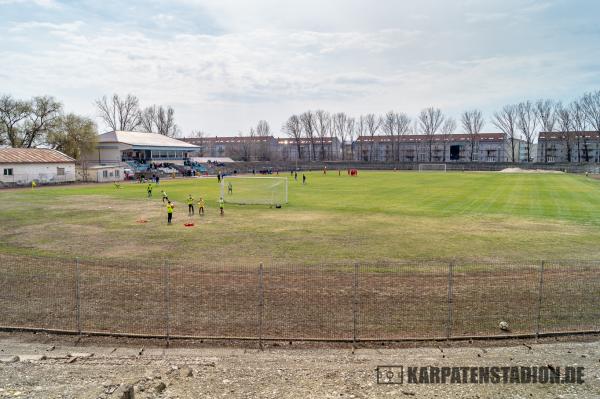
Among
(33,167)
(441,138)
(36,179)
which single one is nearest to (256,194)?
(36,179)

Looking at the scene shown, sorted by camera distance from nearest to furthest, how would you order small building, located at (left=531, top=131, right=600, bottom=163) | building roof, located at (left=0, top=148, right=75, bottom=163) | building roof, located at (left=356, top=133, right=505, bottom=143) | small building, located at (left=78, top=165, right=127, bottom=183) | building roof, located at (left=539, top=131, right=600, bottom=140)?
1. building roof, located at (left=0, top=148, right=75, bottom=163)
2. small building, located at (left=78, top=165, right=127, bottom=183)
3. building roof, located at (left=539, top=131, right=600, bottom=140)
4. small building, located at (left=531, top=131, right=600, bottom=163)
5. building roof, located at (left=356, top=133, right=505, bottom=143)

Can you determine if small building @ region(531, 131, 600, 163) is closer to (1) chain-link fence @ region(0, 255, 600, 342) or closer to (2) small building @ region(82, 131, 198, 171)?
(2) small building @ region(82, 131, 198, 171)

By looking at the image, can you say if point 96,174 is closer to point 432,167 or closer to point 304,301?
point 304,301

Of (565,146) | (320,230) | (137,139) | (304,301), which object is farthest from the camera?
(565,146)

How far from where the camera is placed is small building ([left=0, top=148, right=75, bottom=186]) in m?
62.6

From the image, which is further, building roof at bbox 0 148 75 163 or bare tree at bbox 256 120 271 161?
bare tree at bbox 256 120 271 161

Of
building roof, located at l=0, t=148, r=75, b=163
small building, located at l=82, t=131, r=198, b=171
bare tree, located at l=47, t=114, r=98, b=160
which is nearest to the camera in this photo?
building roof, located at l=0, t=148, r=75, b=163

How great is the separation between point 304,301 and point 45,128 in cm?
8589

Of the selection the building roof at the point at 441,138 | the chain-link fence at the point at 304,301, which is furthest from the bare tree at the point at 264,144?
the chain-link fence at the point at 304,301

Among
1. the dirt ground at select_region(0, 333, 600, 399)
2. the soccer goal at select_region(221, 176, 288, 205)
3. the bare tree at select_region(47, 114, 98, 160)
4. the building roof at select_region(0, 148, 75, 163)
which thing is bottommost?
the dirt ground at select_region(0, 333, 600, 399)

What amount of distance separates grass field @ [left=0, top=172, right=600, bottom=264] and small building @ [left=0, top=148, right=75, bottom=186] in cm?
2216

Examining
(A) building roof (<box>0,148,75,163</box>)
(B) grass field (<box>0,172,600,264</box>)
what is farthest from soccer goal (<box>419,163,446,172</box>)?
(A) building roof (<box>0,148,75,163</box>)

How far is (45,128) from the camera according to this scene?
83.7 metres

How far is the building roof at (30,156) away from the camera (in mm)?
63531
